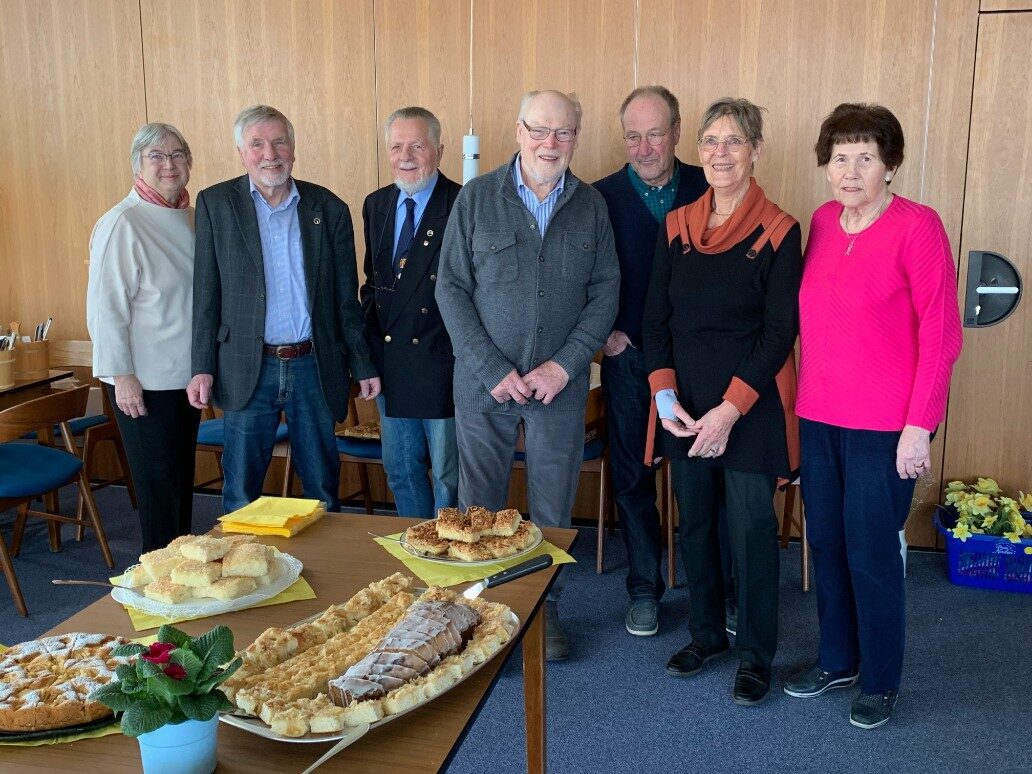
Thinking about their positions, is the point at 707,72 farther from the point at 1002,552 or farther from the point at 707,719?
the point at 707,719

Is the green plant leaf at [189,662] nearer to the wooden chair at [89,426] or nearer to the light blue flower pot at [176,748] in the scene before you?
the light blue flower pot at [176,748]

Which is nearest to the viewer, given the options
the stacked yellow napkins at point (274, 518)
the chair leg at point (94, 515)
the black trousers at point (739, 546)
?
the stacked yellow napkins at point (274, 518)

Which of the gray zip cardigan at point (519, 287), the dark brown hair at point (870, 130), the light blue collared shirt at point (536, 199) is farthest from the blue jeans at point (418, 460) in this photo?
the dark brown hair at point (870, 130)

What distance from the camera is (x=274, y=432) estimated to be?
3234 millimetres

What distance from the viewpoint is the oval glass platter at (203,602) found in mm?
1543

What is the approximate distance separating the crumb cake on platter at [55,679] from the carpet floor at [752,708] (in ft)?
4.50

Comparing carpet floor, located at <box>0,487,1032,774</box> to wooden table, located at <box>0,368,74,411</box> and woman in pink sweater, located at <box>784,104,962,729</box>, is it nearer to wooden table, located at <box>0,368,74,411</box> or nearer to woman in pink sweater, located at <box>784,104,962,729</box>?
woman in pink sweater, located at <box>784,104,962,729</box>

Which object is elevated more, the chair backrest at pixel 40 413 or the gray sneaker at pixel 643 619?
the chair backrest at pixel 40 413

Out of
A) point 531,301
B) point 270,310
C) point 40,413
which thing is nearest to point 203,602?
point 531,301

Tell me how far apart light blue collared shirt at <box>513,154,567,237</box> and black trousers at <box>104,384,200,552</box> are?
1353 mm

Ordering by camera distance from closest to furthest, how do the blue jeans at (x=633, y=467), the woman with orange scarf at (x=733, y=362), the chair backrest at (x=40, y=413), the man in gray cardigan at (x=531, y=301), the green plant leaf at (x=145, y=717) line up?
the green plant leaf at (x=145, y=717) < the woman with orange scarf at (x=733, y=362) < the man in gray cardigan at (x=531, y=301) < the blue jeans at (x=633, y=467) < the chair backrest at (x=40, y=413)

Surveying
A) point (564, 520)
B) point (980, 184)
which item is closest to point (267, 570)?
point (564, 520)

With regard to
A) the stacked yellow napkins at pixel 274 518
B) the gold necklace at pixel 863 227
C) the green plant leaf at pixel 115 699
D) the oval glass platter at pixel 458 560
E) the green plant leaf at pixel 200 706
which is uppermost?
the gold necklace at pixel 863 227

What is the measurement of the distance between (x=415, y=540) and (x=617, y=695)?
1.34 metres
